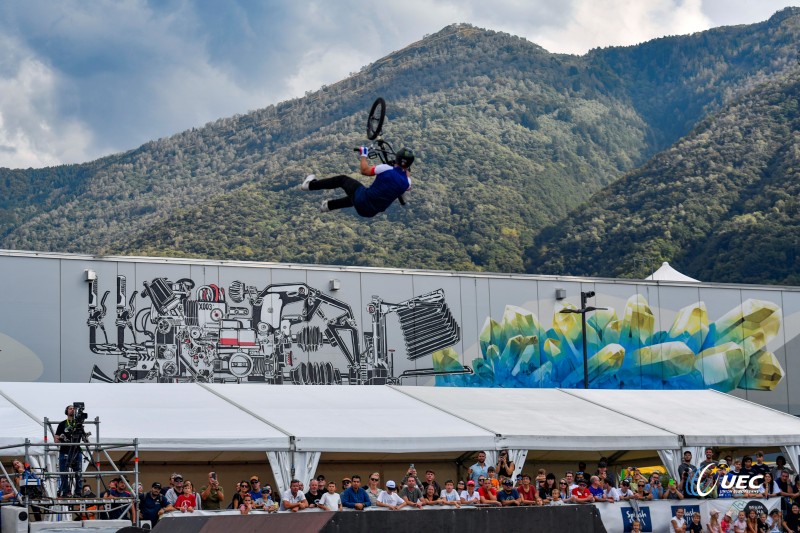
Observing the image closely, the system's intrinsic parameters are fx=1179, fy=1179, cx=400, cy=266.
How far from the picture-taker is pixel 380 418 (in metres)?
22.0

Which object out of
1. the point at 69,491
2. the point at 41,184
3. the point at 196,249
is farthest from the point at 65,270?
the point at 41,184

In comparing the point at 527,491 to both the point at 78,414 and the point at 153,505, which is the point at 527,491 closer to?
the point at 153,505

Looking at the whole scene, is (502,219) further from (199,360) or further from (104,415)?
(104,415)

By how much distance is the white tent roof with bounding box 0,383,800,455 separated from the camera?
63.2ft

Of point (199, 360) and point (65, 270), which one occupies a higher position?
point (65, 270)

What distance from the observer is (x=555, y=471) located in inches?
1043

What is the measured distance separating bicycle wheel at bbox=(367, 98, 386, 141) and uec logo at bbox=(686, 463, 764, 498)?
34.1 feet

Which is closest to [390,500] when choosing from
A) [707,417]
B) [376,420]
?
[376,420]

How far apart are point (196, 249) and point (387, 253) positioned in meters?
12.5

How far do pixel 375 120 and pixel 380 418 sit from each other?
814 cm

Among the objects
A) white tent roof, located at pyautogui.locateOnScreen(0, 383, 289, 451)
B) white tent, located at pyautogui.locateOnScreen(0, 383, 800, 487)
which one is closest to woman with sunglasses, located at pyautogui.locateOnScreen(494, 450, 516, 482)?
white tent, located at pyautogui.locateOnScreen(0, 383, 800, 487)

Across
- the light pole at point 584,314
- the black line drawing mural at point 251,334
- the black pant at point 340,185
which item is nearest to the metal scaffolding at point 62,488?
the black pant at point 340,185

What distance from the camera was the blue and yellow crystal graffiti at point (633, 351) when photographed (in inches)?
1173

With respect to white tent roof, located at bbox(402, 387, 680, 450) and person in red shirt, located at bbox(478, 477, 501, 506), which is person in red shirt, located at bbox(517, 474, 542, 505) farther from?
white tent roof, located at bbox(402, 387, 680, 450)
